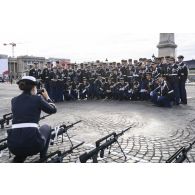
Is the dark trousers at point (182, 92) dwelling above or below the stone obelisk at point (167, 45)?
below

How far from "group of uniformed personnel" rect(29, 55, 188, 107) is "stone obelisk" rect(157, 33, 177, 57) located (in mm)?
4976

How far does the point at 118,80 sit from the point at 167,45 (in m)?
6.25

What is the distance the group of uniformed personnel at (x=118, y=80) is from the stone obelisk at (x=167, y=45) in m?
4.98

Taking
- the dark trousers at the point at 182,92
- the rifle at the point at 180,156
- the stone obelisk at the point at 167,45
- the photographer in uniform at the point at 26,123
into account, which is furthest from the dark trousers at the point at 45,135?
the stone obelisk at the point at 167,45

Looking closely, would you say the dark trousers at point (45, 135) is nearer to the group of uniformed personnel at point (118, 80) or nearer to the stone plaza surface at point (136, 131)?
the stone plaza surface at point (136, 131)

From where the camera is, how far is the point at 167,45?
19.1 m

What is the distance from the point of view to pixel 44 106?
14.7 feet

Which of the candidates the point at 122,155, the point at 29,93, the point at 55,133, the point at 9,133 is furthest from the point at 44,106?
the point at 122,155

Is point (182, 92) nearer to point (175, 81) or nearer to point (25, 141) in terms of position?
point (175, 81)

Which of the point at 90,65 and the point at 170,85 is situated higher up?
the point at 90,65

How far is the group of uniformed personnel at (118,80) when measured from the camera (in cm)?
1233

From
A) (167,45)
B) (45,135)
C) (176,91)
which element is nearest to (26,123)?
(45,135)

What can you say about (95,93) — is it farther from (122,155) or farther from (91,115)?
(122,155)

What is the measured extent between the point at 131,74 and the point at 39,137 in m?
10.6
